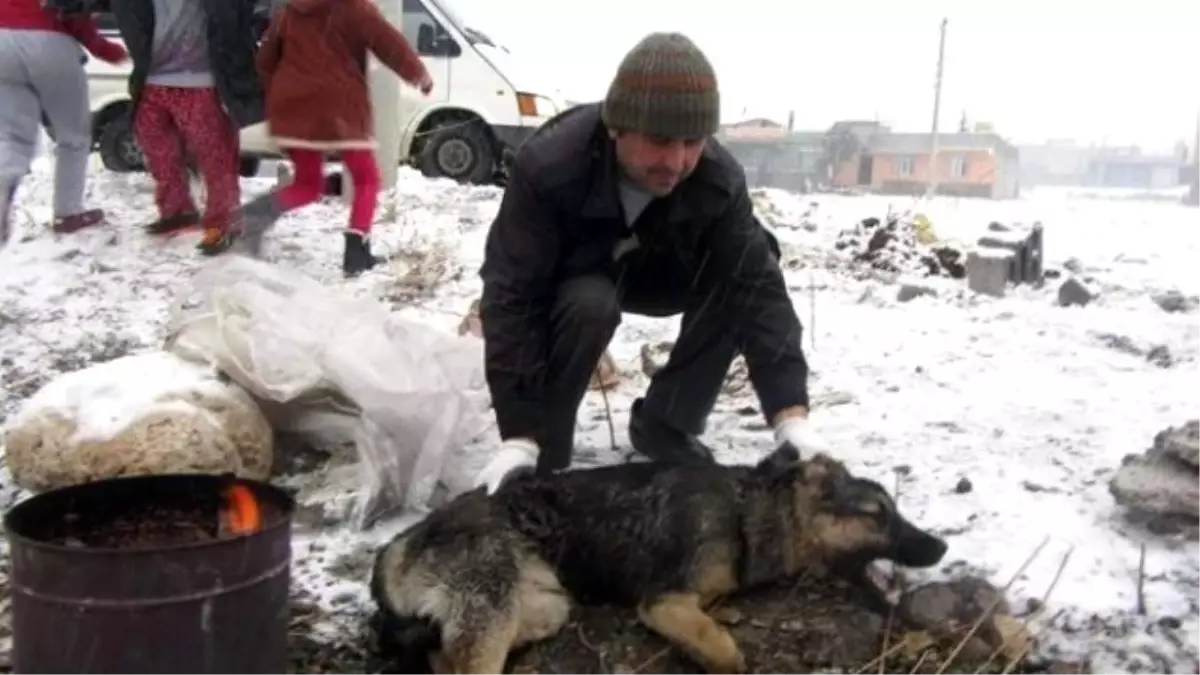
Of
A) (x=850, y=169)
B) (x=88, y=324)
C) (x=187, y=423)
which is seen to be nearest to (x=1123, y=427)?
(x=187, y=423)

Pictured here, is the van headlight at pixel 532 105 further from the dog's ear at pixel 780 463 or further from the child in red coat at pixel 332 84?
the dog's ear at pixel 780 463

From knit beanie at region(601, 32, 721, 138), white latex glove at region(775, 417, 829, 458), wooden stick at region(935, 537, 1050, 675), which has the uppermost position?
knit beanie at region(601, 32, 721, 138)

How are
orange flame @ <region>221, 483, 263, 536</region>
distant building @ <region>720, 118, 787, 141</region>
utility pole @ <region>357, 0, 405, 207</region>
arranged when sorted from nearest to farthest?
orange flame @ <region>221, 483, 263, 536</region> < utility pole @ <region>357, 0, 405, 207</region> < distant building @ <region>720, 118, 787, 141</region>

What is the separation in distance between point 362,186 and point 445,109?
188 inches

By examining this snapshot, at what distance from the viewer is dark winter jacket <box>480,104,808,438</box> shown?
12.5 feet

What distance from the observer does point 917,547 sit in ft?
11.1

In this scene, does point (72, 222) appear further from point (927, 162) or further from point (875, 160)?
point (927, 162)

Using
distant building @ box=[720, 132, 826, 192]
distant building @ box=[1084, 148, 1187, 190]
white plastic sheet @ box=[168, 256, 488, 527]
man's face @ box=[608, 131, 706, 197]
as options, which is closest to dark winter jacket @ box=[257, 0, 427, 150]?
white plastic sheet @ box=[168, 256, 488, 527]

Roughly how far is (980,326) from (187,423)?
427 cm

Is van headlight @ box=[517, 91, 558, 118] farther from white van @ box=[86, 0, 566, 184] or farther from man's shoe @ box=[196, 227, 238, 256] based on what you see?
man's shoe @ box=[196, 227, 238, 256]

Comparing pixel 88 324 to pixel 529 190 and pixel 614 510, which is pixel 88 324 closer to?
pixel 529 190

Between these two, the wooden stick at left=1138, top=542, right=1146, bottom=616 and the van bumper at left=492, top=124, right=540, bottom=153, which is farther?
the van bumper at left=492, top=124, right=540, bottom=153

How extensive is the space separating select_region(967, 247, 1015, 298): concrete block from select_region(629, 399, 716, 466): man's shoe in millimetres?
4025

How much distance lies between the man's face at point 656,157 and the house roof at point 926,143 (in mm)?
26974
